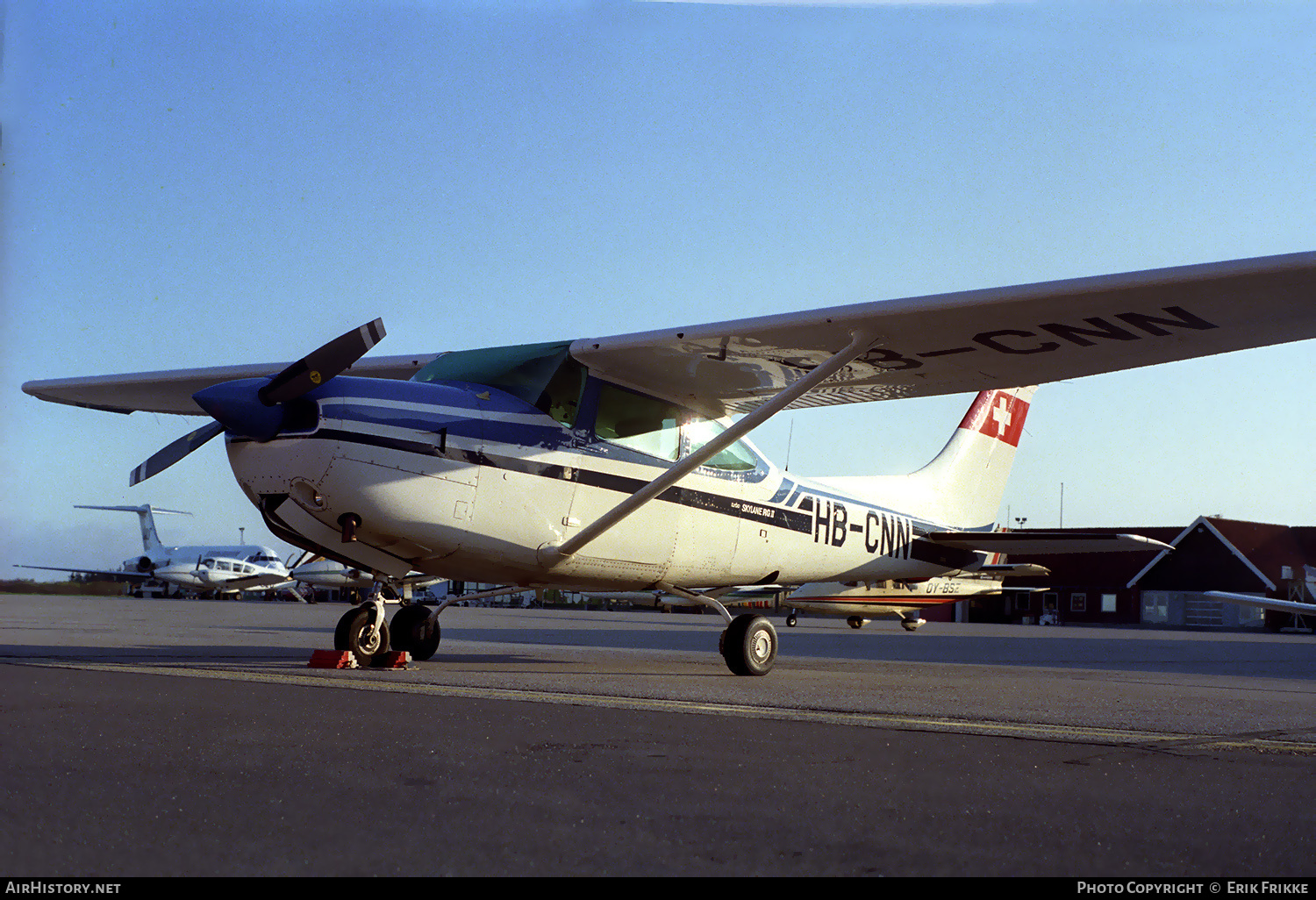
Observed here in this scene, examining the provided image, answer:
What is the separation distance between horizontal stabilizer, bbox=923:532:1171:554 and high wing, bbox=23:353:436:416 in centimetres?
634

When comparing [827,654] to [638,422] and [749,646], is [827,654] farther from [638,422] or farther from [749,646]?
[638,422]

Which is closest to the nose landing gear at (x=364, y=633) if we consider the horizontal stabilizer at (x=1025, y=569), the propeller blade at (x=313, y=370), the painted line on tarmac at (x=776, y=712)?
the painted line on tarmac at (x=776, y=712)

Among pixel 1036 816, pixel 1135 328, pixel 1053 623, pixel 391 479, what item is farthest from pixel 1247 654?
pixel 1053 623

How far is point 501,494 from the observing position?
7.57 metres

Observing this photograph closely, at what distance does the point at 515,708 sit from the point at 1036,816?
3.02m

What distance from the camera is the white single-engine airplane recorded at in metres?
6.77

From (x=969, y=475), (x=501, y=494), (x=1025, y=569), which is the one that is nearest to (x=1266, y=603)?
(x=1025, y=569)

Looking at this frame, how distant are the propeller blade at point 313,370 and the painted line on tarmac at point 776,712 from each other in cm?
181

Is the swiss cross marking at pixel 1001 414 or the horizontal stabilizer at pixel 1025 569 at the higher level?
the swiss cross marking at pixel 1001 414

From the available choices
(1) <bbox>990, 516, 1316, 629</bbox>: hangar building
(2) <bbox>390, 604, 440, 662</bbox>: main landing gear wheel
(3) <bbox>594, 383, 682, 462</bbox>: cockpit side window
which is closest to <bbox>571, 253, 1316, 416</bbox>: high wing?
(3) <bbox>594, 383, 682, 462</bbox>: cockpit side window

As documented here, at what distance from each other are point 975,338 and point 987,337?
0.09m

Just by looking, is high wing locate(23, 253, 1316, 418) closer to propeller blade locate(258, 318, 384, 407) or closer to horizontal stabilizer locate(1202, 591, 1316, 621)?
propeller blade locate(258, 318, 384, 407)

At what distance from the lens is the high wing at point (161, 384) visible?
33.0 ft

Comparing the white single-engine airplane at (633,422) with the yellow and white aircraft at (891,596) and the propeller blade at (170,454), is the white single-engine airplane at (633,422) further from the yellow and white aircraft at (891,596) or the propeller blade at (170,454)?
the yellow and white aircraft at (891,596)
